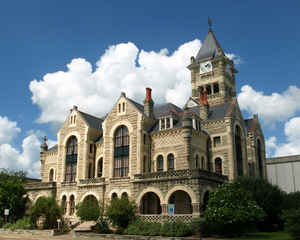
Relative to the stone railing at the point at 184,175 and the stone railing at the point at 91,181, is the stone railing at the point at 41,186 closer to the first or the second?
the stone railing at the point at 91,181

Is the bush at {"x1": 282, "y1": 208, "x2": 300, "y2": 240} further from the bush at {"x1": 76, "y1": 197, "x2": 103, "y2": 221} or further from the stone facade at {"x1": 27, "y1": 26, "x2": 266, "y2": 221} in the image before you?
the bush at {"x1": 76, "y1": 197, "x2": 103, "y2": 221}

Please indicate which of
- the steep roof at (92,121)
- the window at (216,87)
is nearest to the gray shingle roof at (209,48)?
the window at (216,87)

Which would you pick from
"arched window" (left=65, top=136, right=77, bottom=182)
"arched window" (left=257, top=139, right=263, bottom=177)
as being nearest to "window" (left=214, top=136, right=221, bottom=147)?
"arched window" (left=257, top=139, right=263, bottom=177)

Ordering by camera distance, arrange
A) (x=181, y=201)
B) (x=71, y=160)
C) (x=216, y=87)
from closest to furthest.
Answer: (x=181, y=201) < (x=71, y=160) < (x=216, y=87)

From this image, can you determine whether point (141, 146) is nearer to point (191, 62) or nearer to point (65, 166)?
point (65, 166)

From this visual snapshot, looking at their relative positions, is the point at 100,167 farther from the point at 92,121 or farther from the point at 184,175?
the point at 184,175

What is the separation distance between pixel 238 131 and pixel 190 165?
1152cm

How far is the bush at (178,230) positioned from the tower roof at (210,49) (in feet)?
155

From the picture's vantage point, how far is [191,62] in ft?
257

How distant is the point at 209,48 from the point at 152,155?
131 feet

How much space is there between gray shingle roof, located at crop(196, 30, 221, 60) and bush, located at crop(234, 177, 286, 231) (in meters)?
40.0

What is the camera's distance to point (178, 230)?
110 ft

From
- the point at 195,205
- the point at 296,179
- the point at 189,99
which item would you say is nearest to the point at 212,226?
the point at 195,205

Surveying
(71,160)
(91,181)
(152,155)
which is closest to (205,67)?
(152,155)
